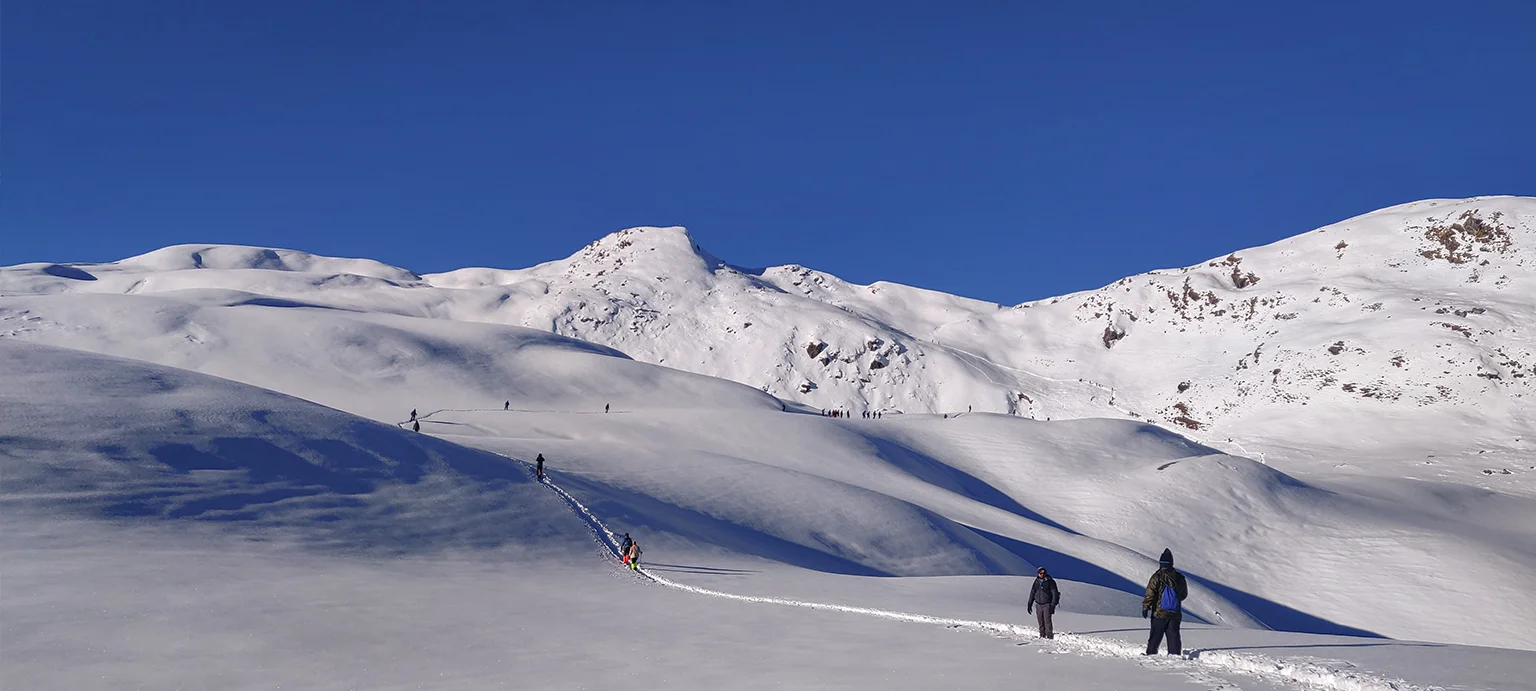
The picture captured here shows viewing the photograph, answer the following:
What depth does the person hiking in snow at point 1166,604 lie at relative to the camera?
44.8 ft

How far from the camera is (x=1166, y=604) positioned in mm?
13680

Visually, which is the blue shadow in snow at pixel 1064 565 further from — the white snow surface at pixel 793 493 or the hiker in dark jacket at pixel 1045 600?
the hiker in dark jacket at pixel 1045 600

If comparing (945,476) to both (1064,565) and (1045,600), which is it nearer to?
(1064,565)

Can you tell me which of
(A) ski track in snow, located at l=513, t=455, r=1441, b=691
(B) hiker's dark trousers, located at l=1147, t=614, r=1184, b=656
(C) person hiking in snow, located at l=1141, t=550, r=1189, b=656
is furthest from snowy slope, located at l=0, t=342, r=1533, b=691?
(C) person hiking in snow, located at l=1141, t=550, r=1189, b=656

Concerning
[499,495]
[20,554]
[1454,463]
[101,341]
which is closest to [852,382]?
[1454,463]

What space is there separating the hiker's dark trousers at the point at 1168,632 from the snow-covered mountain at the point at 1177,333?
95.4m

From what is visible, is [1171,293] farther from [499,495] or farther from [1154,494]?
[499,495]

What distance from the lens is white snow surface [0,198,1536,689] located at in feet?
50.0

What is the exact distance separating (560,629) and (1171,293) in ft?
525

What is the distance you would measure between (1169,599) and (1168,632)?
0.61 metres

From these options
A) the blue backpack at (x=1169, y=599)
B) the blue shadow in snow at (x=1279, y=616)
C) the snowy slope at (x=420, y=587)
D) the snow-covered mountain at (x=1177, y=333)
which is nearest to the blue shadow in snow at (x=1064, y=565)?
the snowy slope at (x=420, y=587)

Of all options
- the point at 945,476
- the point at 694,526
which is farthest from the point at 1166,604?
the point at 945,476

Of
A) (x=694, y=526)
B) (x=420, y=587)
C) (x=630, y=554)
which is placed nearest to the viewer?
(x=420, y=587)

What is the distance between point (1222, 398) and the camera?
132 meters
